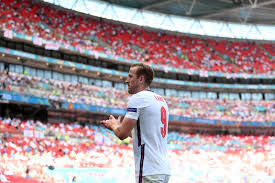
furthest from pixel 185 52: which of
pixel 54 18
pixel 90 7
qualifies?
pixel 54 18

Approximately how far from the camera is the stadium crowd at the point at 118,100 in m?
34.0

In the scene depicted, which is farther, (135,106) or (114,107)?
(114,107)

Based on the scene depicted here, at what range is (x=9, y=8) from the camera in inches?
1572

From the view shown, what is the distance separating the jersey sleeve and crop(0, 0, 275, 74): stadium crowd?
3553 cm

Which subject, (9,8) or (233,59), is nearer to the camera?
(9,8)

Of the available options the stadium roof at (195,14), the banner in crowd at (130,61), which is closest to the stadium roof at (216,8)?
the stadium roof at (195,14)

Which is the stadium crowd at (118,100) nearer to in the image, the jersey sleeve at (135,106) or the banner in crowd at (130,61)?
the banner in crowd at (130,61)

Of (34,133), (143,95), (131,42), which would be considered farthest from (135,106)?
(131,42)

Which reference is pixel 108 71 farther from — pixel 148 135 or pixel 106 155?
pixel 148 135

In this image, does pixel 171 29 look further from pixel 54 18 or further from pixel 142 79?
pixel 142 79

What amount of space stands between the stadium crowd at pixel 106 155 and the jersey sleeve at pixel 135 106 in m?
13.2

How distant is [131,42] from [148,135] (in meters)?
49.1

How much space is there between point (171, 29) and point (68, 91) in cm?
2490

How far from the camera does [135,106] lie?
3.20m
